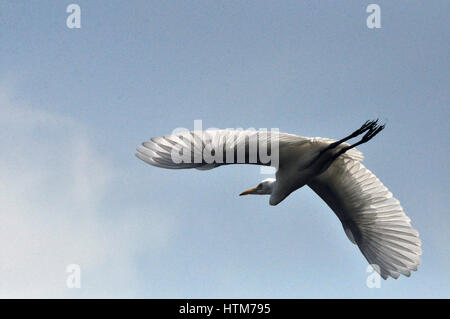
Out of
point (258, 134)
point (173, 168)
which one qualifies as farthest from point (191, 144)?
point (258, 134)

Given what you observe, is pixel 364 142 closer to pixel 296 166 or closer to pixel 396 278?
pixel 296 166

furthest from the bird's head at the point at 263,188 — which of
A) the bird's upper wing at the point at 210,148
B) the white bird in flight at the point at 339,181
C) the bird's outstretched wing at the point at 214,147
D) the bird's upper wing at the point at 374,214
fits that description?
the bird's upper wing at the point at 210,148

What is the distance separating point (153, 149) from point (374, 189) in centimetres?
567

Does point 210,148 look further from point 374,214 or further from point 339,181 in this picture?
point 374,214

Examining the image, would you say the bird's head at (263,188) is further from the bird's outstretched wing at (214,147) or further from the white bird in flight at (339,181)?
the bird's outstretched wing at (214,147)

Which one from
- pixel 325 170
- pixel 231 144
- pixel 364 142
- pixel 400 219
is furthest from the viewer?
pixel 400 219

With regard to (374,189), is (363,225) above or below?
→ below

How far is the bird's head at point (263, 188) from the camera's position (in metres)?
13.1

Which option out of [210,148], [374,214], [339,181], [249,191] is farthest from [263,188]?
[210,148]

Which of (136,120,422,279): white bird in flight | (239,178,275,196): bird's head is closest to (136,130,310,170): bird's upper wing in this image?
(136,120,422,279): white bird in flight

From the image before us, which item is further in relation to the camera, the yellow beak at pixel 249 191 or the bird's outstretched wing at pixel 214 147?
the yellow beak at pixel 249 191

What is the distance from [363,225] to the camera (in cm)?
1289

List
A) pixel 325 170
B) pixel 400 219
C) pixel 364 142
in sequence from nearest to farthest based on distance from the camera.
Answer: pixel 364 142
pixel 325 170
pixel 400 219

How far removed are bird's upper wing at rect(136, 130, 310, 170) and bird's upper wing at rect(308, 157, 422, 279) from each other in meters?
2.46
